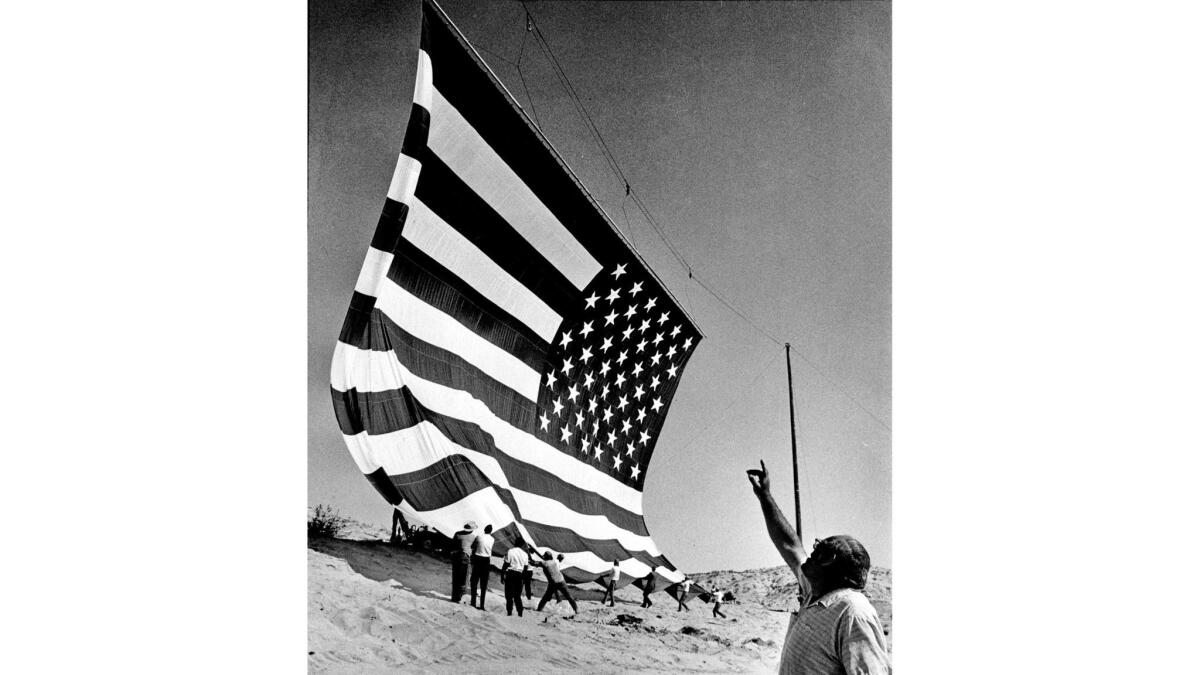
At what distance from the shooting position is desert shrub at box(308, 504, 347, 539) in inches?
116

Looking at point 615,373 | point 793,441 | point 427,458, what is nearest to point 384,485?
point 427,458

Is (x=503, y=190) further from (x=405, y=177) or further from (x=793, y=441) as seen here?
(x=793, y=441)

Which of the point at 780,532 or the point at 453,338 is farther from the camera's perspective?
the point at 453,338

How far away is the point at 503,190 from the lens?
302cm

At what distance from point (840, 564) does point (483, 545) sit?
1.25 m

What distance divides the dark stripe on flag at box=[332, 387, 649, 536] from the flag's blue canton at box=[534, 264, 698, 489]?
117 mm

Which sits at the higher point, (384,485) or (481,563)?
(384,485)

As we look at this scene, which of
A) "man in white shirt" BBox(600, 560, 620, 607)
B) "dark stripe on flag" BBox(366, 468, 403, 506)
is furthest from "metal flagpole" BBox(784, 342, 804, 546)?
"dark stripe on flag" BBox(366, 468, 403, 506)

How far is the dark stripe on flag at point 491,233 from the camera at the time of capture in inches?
116

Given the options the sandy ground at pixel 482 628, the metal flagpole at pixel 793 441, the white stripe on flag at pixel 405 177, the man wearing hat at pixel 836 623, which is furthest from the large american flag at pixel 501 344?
the man wearing hat at pixel 836 623

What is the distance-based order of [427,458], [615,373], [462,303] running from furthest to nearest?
[615,373], [462,303], [427,458]

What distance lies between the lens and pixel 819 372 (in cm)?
300
